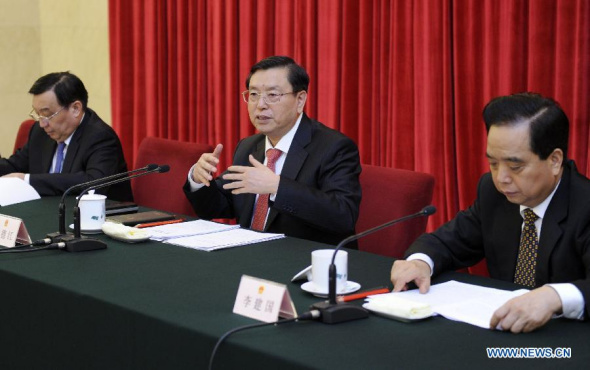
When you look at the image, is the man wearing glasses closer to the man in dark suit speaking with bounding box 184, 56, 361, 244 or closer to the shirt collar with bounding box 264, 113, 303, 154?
the man in dark suit speaking with bounding box 184, 56, 361, 244

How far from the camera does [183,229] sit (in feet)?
9.11

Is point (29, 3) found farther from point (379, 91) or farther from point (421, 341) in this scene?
point (421, 341)

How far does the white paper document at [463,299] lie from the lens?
177 cm

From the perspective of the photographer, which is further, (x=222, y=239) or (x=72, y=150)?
(x=72, y=150)

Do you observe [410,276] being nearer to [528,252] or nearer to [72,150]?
[528,252]

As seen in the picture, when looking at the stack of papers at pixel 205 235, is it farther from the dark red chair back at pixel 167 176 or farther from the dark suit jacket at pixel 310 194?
the dark red chair back at pixel 167 176

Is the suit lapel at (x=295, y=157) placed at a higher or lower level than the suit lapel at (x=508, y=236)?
higher

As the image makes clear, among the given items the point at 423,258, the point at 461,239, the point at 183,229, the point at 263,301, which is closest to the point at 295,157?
the point at 183,229

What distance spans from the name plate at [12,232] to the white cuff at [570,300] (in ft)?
5.20

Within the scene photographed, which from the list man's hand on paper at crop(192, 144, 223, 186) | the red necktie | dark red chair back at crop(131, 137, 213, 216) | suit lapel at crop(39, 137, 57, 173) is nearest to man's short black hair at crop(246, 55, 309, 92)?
the red necktie

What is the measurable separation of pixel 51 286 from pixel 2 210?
128 centimetres

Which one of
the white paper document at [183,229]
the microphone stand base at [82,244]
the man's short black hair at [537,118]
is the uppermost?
the man's short black hair at [537,118]

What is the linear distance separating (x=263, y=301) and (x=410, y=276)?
41 cm

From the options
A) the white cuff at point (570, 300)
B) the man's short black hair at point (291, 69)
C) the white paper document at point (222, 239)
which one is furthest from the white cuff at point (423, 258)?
the man's short black hair at point (291, 69)
